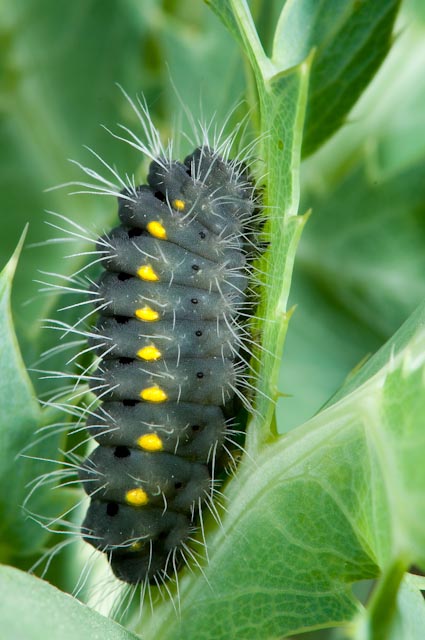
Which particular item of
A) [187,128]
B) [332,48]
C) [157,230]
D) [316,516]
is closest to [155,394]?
[157,230]

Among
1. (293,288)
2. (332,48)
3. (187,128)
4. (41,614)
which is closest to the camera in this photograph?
(41,614)

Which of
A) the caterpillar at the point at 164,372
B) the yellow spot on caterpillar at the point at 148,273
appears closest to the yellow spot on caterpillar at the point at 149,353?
the caterpillar at the point at 164,372

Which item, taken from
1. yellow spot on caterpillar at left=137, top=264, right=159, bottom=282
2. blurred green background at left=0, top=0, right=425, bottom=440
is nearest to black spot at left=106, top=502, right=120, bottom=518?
yellow spot on caterpillar at left=137, top=264, right=159, bottom=282

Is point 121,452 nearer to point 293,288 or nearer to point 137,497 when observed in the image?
point 137,497

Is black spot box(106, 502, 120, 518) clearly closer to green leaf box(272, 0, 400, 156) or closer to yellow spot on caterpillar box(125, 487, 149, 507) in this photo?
yellow spot on caterpillar box(125, 487, 149, 507)

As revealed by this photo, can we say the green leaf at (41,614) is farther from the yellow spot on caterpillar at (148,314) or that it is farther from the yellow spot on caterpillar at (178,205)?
the yellow spot on caterpillar at (178,205)

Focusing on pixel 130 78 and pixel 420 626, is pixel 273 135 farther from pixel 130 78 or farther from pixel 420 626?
pixel 130 78
